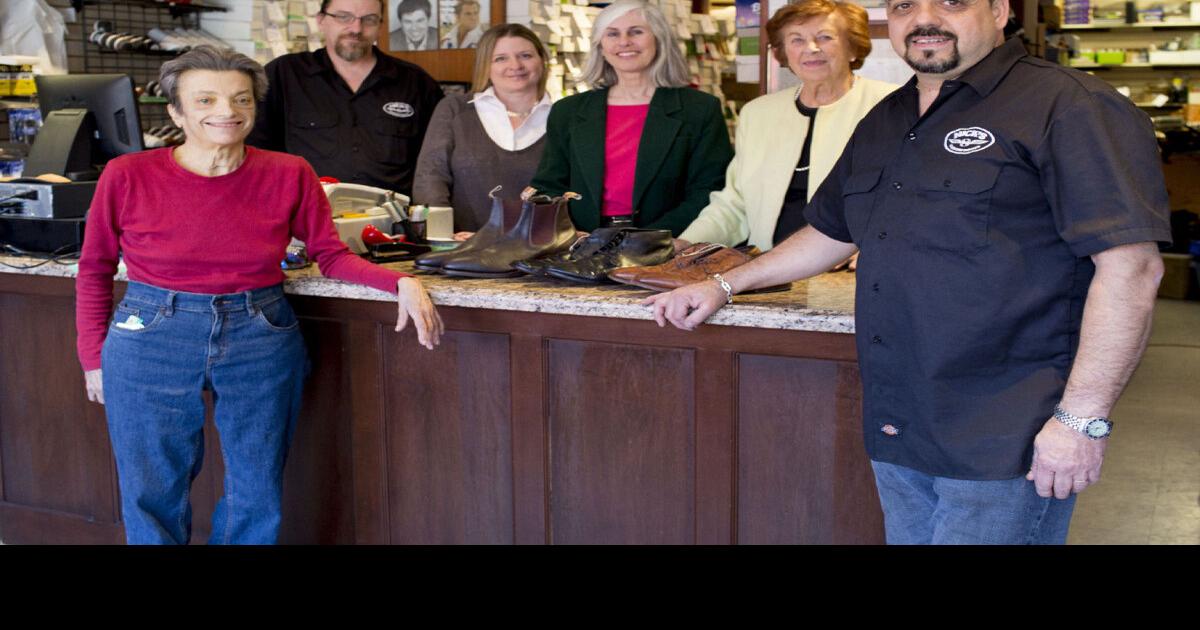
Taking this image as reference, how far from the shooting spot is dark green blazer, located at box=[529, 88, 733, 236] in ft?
11.3

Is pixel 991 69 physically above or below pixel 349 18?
below

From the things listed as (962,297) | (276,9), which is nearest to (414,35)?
(276,9)

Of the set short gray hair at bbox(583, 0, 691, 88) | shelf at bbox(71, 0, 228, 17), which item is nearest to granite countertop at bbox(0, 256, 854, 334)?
short gray hair at bbox(583, 0, 691, 88)

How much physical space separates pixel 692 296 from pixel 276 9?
16.3ft

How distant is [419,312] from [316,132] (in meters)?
2.05

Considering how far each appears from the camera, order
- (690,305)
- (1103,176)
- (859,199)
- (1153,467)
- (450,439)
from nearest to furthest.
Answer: (1103,176), (859,199), (690,305), (450,439), (1153,467)

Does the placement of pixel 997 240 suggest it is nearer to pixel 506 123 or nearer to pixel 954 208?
pixel 954 208

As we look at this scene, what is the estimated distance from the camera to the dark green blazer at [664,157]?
345 cm

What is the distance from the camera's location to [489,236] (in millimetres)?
2818

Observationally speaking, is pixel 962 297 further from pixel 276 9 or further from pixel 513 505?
pixel 276 9

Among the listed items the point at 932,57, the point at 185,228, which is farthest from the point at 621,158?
the point at 932,57

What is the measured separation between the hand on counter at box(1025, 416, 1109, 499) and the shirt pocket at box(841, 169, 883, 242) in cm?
44

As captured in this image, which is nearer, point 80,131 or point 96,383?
point 96,383

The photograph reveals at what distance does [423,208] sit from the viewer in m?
3.39
